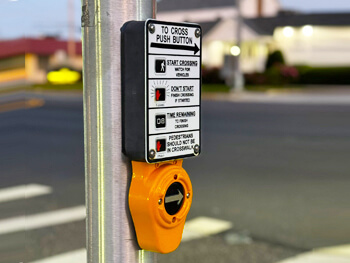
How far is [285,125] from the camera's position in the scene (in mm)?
15242

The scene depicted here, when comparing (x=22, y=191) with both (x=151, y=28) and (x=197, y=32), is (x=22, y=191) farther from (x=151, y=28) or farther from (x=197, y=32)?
(x=151, y=28)

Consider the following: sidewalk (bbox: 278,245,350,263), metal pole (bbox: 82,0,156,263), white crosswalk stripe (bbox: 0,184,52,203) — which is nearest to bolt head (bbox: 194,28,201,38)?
metal pole (bbox: 82,0,156,263)

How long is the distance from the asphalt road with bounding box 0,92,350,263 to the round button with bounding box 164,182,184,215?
2.41m

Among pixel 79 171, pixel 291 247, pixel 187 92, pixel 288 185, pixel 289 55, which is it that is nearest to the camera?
pixel 187 92

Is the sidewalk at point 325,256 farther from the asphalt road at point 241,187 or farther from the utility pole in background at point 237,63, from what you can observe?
the utility pole in background at point 237,63

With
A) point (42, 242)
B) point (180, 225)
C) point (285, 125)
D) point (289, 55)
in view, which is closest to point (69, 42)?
point (289, 55)

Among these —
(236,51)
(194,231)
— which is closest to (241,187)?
(194,231)

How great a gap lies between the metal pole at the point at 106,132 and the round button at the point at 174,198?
13cm

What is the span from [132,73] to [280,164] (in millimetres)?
7799

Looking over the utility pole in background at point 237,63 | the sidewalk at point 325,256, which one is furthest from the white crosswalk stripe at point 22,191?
the utility pole in background at point 237,63

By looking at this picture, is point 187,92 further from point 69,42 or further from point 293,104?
point 69,42

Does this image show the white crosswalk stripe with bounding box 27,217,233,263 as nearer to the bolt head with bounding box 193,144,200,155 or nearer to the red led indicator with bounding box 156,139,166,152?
the bolt head with bounding box 193,144,200,155

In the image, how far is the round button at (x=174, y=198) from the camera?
5.79 feet

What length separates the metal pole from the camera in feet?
5.43
